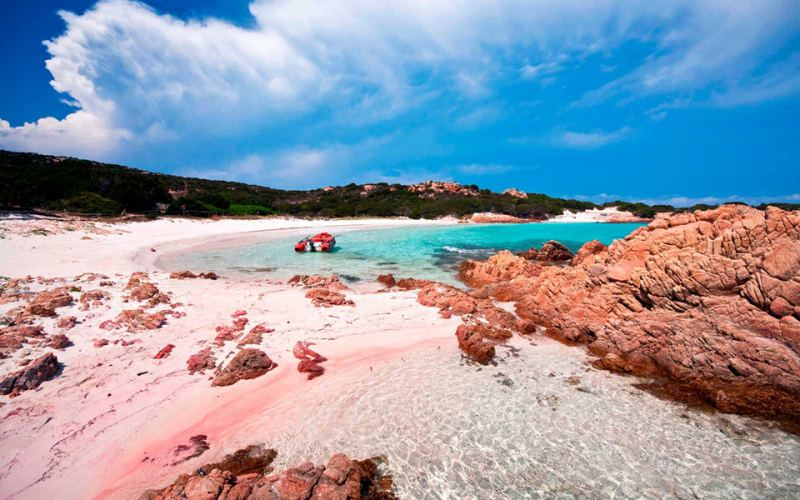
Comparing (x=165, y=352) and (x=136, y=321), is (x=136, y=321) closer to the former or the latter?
(x=136, y=321)

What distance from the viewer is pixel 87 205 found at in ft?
105

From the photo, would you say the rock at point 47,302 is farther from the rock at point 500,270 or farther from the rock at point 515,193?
the rock at point 515,193

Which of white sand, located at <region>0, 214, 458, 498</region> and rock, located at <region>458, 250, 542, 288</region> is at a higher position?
rock, located at <region>458, 250, 542, 288</region>

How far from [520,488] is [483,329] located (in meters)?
4.74

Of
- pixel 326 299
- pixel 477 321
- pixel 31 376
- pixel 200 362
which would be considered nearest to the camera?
pixel 31 376

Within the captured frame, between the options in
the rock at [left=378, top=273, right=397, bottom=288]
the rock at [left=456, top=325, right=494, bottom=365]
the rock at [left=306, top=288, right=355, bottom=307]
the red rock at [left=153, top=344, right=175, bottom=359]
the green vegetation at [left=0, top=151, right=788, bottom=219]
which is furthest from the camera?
the green vegetation at [left=0, top=151, right=788, bottom=219]

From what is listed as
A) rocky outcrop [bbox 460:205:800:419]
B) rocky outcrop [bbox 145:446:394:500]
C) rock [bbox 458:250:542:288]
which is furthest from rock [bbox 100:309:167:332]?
rock [bbox 458:250:542:288]

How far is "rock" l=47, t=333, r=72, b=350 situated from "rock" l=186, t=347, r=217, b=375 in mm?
2551

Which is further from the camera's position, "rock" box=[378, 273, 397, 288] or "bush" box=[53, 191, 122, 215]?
"bush" box=[53, 191, 122, 215]

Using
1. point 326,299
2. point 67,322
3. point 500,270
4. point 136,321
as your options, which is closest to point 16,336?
point 67,322

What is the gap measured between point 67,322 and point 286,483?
764cm

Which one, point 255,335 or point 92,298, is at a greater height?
point 92,298

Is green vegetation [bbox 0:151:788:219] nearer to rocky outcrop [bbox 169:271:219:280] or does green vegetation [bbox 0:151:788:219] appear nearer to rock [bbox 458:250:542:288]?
rocky outcrop [bbox 169:271:219:280]

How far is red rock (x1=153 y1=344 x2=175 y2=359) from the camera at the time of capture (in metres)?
6.88
